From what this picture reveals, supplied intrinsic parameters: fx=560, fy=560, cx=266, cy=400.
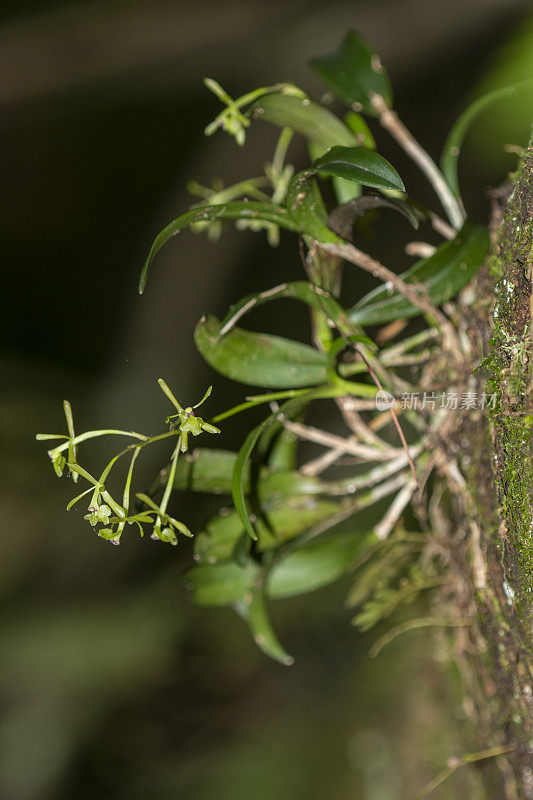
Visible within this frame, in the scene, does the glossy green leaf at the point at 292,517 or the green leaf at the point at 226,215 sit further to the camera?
the glossy green leaf at the point at 292,517

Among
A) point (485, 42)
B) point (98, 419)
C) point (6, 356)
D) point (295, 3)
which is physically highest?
point (295, 3)

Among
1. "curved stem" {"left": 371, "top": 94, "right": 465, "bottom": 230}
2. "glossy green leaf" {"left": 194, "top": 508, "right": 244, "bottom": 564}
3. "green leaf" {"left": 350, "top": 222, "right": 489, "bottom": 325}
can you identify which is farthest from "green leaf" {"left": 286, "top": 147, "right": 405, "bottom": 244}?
"glossy green leaf" {"left": 194, "top": 508, "right": 244, "bottom": 564}

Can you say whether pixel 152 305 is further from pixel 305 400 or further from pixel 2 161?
pixel 305 400

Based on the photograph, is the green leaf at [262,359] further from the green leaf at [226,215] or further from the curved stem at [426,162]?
the curved stem at [426,162]

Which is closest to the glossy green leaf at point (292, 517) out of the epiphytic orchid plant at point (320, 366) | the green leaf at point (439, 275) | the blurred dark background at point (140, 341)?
the epiphytic orchid plant at point (320, 366)

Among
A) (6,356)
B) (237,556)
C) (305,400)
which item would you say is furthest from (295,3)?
(237,556)

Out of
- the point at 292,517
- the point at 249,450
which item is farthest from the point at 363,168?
the point at 292,517
